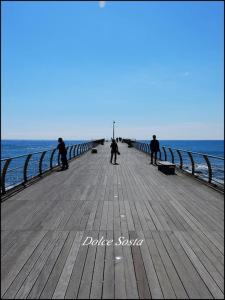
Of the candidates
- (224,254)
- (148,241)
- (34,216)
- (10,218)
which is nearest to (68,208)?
(34,216)

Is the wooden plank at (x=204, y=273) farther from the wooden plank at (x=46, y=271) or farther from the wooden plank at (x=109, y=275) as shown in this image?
the wooden plank at (x=46, y=271)

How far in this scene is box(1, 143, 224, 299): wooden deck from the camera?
374cm

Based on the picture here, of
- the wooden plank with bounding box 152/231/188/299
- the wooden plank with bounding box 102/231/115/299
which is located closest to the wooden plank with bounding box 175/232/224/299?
the wooden plank with bounding box 152/231/188/299

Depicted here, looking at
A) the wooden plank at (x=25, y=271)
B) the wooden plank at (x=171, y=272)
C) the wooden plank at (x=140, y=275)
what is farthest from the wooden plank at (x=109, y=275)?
the wooden plank at (x=25, y=271)

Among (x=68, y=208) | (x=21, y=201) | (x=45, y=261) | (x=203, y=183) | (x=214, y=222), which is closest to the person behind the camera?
(x=45, y=261)

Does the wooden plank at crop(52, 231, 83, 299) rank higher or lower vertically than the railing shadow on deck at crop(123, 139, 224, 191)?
lower

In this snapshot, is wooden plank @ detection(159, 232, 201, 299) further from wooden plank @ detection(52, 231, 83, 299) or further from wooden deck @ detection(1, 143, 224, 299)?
wooden plank @ detection(52, 231, 83, 299)

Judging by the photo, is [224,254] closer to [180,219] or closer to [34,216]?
[180,219]

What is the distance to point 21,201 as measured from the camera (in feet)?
27.8

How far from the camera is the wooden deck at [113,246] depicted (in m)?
3.74

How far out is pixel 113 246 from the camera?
200 inches

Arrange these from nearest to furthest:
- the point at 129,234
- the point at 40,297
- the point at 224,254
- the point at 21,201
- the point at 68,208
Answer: the point at 40,297 → the point at 224,254 → the point at 129,234 → the point at 68,208 → the point at 21,201

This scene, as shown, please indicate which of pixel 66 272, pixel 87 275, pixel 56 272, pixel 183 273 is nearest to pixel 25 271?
pixel 56 272

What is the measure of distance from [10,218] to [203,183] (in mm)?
7780
